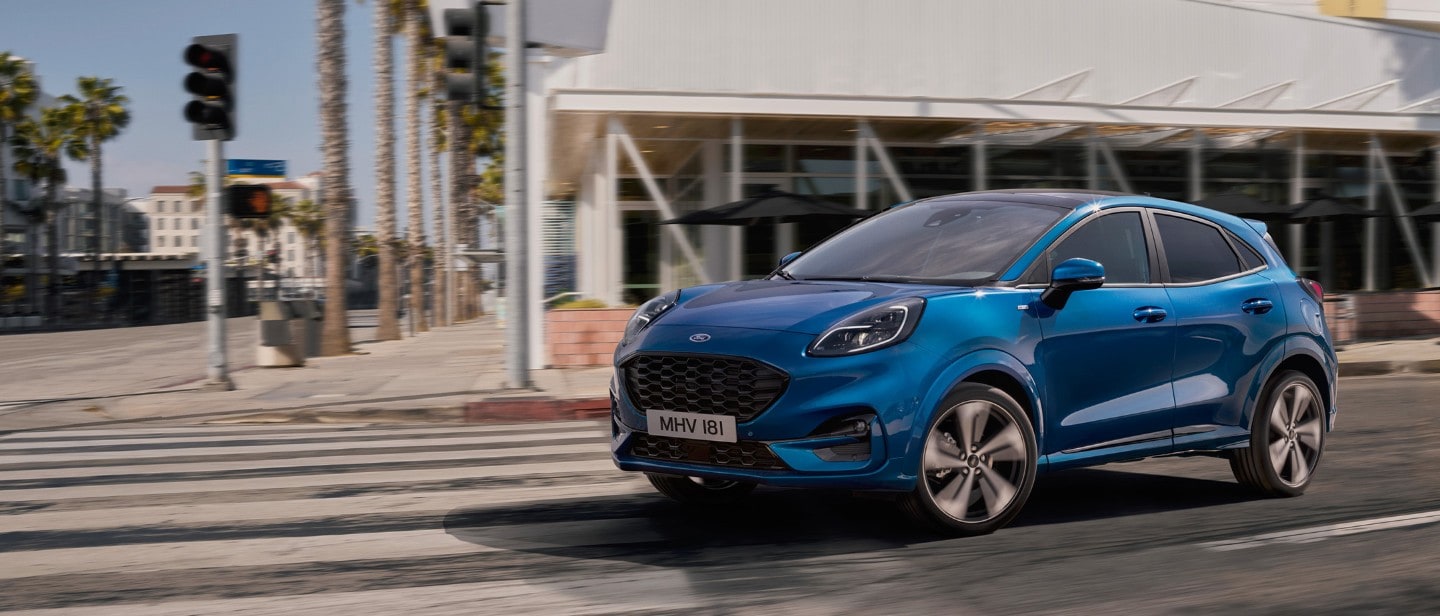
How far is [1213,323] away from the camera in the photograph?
6828mm

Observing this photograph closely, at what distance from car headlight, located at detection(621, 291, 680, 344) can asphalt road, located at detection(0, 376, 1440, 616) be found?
2.92 feet

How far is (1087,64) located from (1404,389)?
11.0 m

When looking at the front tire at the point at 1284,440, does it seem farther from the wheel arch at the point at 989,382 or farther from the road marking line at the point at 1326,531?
the wheel arch at the point at 989,382

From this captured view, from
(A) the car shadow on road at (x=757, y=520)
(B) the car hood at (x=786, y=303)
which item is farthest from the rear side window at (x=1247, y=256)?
(B) the car hood at (x=786, y=303)

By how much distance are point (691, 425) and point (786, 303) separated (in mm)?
667

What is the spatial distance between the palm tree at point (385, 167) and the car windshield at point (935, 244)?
82.5ft

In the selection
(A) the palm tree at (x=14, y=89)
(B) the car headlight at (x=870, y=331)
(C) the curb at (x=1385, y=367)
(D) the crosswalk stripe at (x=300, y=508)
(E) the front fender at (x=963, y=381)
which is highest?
(A) the palm tree at (x=14, y=89)

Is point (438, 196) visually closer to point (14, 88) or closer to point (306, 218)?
point (14, 88)

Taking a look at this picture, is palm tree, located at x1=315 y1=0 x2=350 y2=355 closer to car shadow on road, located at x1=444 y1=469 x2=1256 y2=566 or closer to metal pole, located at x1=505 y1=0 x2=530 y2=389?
metal pole, located at x1=505 y1=0 x2=530 y2=389

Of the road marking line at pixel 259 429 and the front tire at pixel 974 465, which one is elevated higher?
the front tire at pixel 974 465

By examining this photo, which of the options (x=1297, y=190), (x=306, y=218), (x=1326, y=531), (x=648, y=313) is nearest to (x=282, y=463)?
(x=648, y=313)

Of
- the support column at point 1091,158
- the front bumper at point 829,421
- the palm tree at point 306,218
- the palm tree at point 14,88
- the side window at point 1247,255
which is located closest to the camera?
the front bumper at point 829,421

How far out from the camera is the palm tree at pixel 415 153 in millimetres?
36281

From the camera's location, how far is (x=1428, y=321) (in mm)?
24453
